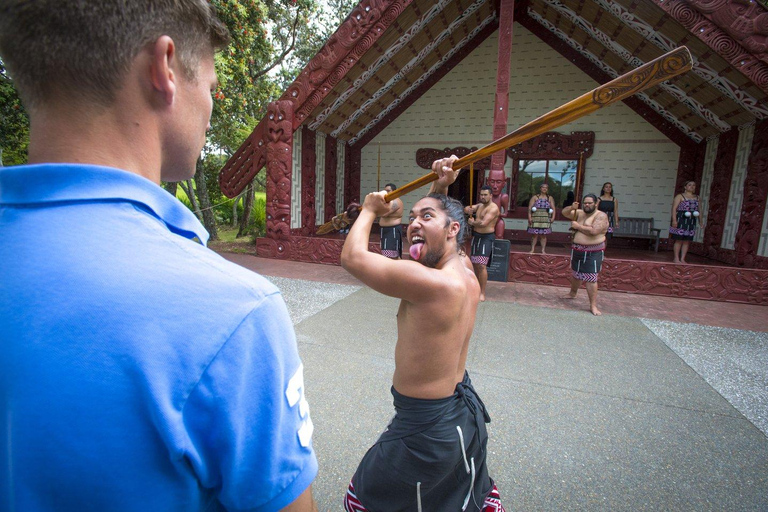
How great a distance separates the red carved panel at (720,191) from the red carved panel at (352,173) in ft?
29.9

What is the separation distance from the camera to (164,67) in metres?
0.61

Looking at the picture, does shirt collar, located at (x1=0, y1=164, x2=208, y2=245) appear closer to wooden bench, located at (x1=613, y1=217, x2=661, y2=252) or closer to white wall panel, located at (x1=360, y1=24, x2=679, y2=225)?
white wall panel, located at (x1=360, y1=24, x2=679, y2=225)

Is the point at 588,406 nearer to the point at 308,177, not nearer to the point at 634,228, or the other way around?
the point at 308,177

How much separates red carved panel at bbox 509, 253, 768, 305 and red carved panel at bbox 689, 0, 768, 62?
3070mm

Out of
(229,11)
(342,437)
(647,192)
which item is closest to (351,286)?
(342,437)

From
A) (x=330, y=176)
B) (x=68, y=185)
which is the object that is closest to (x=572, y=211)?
(x=68, y=185)

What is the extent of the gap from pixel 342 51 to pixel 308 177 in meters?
3.21

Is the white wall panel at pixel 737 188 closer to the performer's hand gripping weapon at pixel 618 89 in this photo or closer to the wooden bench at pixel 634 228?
the wooden bench at pixel 634 228

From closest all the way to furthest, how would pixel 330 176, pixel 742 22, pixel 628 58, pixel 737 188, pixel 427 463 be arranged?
pixel 427 463, pixel 742 22, pixel 737 188, pixel 628 58, pixel 330 176

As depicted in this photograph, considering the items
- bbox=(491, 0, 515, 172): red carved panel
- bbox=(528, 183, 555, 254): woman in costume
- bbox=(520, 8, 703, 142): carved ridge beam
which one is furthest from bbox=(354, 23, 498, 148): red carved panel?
bbox=(528, 183, 555, 254): woman in costume

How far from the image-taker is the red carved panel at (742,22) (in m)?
5.31

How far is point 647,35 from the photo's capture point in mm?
7125

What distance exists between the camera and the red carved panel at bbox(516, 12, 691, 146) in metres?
9.97

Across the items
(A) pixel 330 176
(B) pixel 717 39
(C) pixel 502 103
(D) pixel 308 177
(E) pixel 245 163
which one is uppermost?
(B) pixel 717 39
